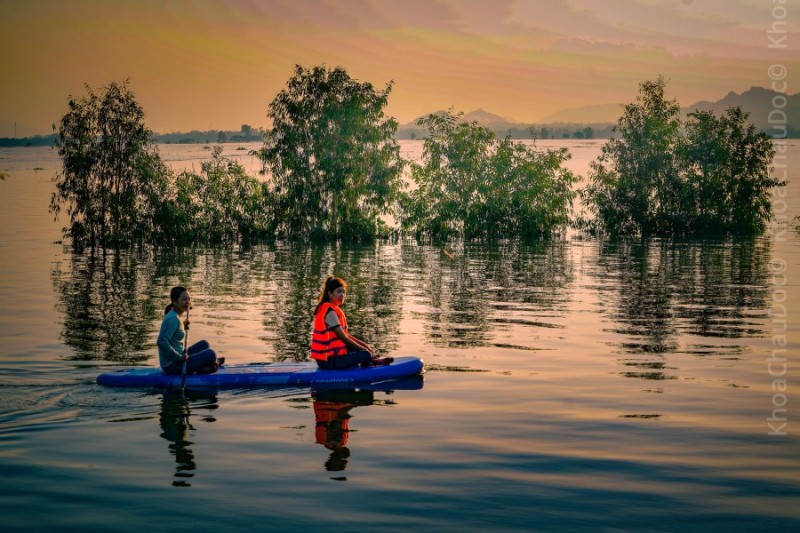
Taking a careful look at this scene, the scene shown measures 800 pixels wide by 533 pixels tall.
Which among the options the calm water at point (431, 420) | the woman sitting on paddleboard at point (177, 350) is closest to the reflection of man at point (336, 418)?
the calm water at point (431, 420)

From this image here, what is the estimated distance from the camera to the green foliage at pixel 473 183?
5144 centimetres

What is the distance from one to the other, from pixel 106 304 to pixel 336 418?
15.5 meters

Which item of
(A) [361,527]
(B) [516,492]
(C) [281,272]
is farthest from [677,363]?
(C) [281,272]

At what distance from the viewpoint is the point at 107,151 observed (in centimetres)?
4556

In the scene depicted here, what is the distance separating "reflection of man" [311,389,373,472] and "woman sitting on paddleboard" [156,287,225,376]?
196cm

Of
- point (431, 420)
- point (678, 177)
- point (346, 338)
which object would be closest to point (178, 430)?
point (431, 420)

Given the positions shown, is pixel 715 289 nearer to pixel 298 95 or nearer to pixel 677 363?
pixel 677 363

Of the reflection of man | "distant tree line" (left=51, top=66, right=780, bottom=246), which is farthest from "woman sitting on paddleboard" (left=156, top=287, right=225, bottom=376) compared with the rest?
"distant tree line" (left=51, top=66, right=780, bottom=246)

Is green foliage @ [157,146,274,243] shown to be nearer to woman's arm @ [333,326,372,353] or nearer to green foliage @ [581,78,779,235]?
green foliage @ [581,78,779,235]

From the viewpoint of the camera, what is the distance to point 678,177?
56562 mm

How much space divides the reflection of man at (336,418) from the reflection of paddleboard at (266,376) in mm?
367

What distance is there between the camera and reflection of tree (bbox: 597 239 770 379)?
2242 centimetres

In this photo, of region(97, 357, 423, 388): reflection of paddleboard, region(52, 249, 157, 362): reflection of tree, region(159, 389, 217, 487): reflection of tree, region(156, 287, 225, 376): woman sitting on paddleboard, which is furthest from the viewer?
region(52, 249, 157, 362): reflection of tree

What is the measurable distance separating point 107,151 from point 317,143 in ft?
36.2
